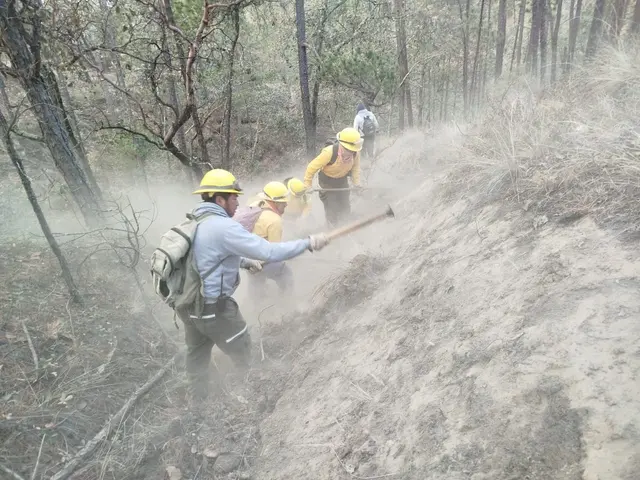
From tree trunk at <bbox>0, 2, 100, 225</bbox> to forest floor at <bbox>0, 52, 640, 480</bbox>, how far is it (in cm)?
174

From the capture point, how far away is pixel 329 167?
22.1 feet

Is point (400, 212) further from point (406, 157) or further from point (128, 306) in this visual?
point (128, 306)

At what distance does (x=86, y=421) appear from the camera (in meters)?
3.65

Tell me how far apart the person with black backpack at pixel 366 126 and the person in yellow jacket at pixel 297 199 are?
15.6 feet

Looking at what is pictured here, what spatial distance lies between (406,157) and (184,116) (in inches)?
218

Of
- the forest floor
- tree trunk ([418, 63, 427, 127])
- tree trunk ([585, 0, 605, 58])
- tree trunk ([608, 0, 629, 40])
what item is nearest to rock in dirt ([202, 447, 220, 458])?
the forest floor

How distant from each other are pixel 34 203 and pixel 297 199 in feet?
11.0

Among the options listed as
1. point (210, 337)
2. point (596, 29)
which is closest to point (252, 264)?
point (210, 337)

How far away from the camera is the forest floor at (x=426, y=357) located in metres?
2.07

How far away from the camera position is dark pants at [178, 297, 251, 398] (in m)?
3.71

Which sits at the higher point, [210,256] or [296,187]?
[210,256]

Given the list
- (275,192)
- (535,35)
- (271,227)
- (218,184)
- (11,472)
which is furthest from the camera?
(535,35)

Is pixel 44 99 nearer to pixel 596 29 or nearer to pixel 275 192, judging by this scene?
pixel 275 192

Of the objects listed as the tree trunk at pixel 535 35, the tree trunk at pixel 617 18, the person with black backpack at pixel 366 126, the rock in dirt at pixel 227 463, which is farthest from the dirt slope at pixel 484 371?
the tree trunk at pixel 535 35
